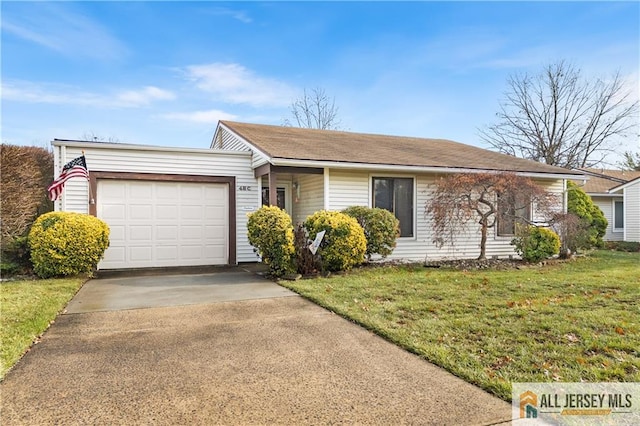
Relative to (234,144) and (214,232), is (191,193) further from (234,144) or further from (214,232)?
(234,144)

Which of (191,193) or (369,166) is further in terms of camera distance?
(191,193)

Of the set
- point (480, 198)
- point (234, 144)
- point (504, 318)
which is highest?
point (234, 144)

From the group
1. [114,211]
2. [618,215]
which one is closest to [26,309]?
[114,211]

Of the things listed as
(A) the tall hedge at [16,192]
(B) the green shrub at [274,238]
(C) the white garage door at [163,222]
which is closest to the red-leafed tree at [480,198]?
(B) the green shrub at [274,238]

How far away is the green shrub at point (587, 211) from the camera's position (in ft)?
48.1

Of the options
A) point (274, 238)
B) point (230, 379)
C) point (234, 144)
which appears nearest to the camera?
point (230, 379)

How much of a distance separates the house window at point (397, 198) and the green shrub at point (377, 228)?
1.30 metres

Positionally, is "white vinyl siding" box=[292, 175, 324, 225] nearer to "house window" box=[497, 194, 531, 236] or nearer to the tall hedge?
"house window" box=[497, 194, 531, 236]

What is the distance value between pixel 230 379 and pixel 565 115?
109ft

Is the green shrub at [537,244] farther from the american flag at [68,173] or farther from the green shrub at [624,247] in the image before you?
the american flag at [68,173]

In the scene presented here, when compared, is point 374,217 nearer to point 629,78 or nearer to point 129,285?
point 129,285

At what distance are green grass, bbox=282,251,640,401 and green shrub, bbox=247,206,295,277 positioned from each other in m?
0.88

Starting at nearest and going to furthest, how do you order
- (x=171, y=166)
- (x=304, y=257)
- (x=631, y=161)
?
1. (x=304, y=257)
2. (x=171, y=166)
3. (x=631, y=161)

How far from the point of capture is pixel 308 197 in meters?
11.8
